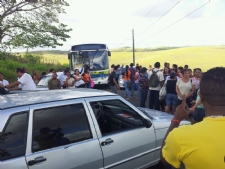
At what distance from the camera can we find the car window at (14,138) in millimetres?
2848

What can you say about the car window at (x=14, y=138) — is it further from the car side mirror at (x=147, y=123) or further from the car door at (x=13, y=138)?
A: the car side mirror at (x=147, y=123)

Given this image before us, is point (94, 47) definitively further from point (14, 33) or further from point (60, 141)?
point (60, 141)

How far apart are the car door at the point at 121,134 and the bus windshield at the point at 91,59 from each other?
13654 mm

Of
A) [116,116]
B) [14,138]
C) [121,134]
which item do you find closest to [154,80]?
[116,116]

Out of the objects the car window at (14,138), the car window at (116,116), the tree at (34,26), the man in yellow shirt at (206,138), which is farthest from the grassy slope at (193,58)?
the man in yellow shirt at (206,138)

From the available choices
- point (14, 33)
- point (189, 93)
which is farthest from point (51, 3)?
point (189, 93)

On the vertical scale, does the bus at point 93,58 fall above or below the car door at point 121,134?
above

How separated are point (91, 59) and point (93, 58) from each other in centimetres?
15

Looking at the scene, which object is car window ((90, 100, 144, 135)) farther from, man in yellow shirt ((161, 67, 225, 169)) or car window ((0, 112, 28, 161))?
man in yellow shirt ((161, 67, 225, 169))

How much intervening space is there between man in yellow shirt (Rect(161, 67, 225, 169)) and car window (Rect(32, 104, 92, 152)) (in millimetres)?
1823

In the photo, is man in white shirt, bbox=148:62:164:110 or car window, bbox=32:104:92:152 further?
man in white shirt, bbox=148:62:164:110

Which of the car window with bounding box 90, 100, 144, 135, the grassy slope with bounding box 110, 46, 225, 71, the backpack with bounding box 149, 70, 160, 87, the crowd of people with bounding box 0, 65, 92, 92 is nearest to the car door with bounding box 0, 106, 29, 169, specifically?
the car window with bounding box 90, 100, 144, 135

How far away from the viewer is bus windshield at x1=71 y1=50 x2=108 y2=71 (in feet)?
58.4

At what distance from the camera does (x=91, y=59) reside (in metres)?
17.9
